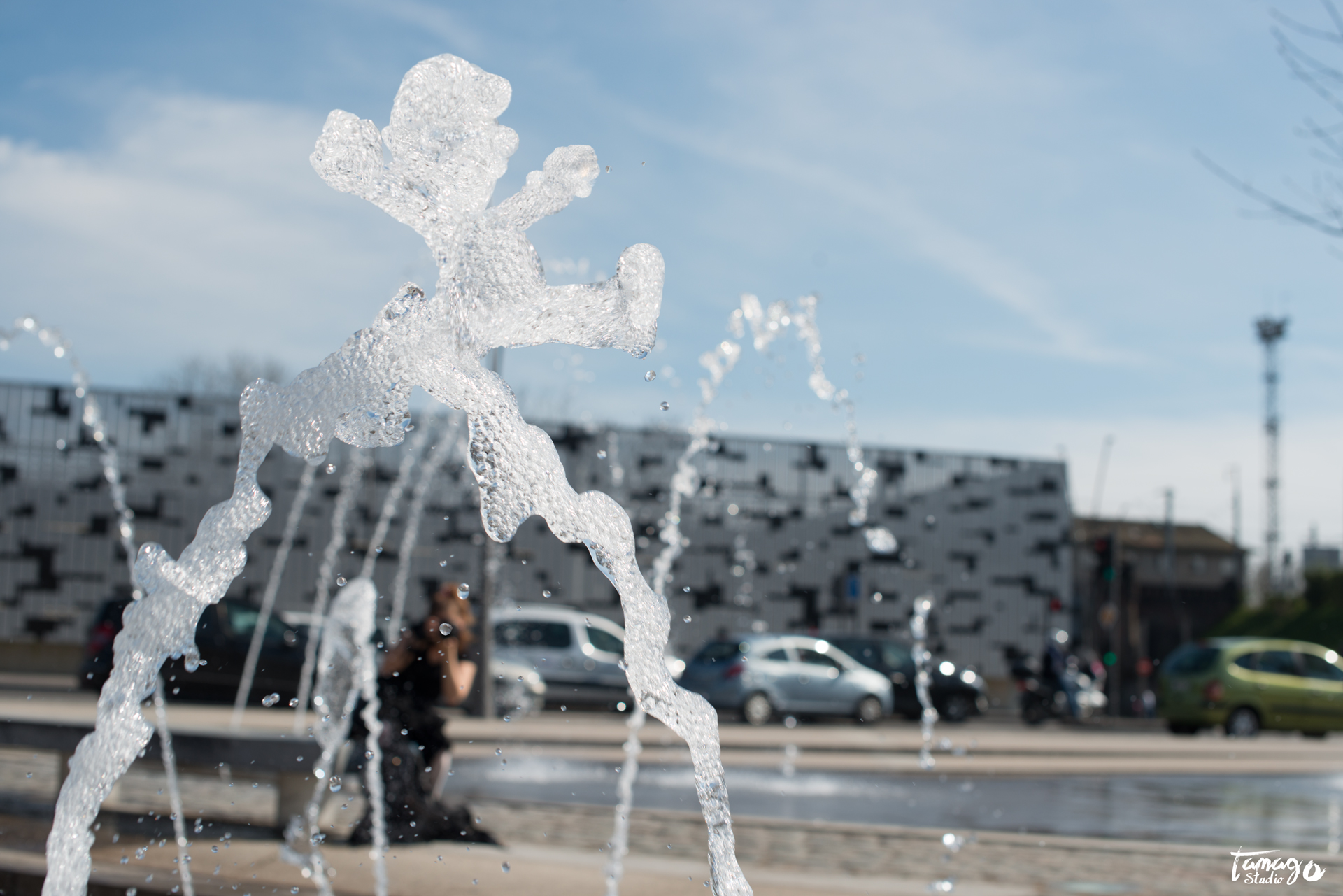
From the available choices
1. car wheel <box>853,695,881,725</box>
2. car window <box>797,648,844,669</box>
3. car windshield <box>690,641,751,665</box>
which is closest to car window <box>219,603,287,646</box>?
car windshield <box>690,641,751,665</box>

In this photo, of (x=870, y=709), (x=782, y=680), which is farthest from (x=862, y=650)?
(x=782, y=680)

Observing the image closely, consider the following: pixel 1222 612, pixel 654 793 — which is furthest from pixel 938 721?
pixel 1222 612

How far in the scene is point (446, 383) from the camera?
3863mm

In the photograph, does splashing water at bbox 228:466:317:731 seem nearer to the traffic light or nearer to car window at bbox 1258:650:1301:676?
the traffic light

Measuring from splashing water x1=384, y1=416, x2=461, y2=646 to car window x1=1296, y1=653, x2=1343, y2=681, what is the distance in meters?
14.1

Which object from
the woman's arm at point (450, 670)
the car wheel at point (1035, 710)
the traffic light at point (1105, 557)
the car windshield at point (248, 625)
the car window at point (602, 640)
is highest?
the traffic light at point (1105, 557)

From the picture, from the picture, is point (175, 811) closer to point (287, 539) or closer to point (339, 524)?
point (287, 539)

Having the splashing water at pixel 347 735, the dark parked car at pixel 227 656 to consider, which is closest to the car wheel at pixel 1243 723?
the dark parked car at pixel 227 656

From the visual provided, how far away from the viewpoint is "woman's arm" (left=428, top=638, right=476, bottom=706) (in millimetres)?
7031

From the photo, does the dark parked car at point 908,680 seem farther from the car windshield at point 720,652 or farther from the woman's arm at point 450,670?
the woman's arm at point 450,670

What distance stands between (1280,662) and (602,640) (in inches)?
432

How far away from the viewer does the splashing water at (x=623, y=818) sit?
19.1ft

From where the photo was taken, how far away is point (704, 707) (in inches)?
143

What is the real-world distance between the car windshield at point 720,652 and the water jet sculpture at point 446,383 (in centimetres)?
1696
